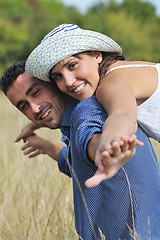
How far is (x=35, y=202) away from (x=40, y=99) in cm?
78

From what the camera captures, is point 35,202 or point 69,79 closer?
point 69,79

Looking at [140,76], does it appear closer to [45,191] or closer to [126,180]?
[126,180]

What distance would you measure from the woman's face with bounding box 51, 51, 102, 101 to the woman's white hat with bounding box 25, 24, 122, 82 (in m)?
0.03

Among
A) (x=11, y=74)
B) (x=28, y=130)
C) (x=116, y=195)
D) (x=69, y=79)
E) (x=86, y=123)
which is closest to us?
(x=86, y=123)

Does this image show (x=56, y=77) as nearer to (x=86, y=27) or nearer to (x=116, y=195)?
(x=116, y=195)

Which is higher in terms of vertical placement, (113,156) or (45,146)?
(113,156)

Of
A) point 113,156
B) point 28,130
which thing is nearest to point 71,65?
point 113,156

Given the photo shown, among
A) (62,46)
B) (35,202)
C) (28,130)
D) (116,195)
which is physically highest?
(62,46)

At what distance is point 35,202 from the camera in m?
2.64

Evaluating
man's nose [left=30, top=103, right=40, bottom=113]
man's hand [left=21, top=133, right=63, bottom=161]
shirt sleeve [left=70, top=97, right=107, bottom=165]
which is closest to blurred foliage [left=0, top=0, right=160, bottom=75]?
man's hand [left=21, top=133, right=63, bottom=161]

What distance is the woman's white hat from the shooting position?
6.44 ft

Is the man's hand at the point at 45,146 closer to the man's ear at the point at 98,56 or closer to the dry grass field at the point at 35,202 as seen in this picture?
the dry grass field at the point at 35,202

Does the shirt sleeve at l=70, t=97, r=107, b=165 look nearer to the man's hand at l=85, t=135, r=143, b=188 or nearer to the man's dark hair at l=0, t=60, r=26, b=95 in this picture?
the man's hand at l=85, t=135, r=143, b=188

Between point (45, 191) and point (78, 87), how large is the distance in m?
1.59
